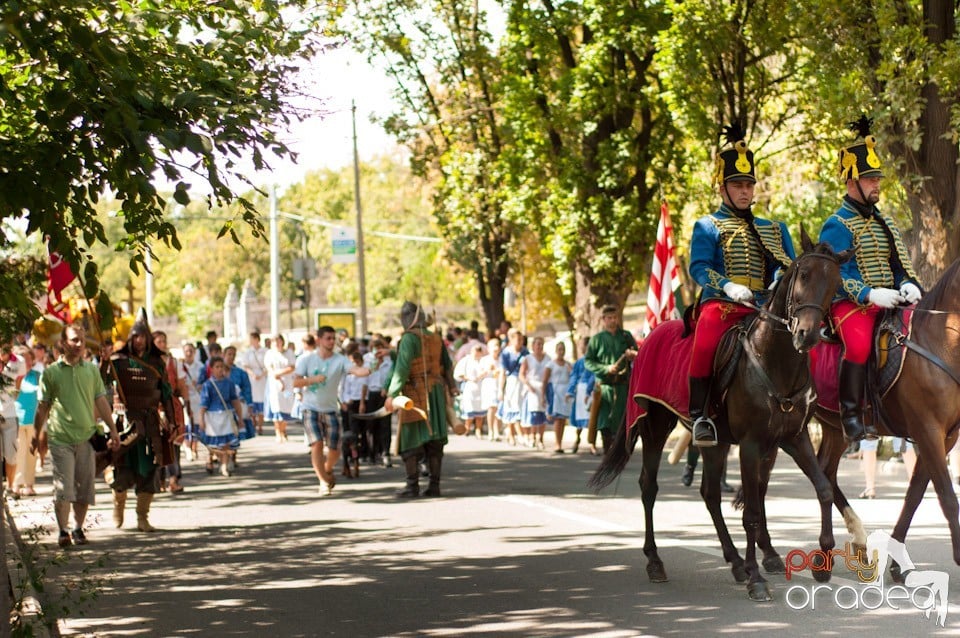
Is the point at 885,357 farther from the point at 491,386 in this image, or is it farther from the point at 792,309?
the point at 491,386

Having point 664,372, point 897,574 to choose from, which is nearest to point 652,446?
point 664,372

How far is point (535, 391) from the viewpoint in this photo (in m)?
26.5

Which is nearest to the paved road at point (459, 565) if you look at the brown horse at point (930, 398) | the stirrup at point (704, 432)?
the brown horse at point (930, 398)

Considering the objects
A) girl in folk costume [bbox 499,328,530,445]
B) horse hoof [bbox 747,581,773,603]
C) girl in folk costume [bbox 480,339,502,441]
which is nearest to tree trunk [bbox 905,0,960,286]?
girl in folk costume [bbox 499,328,530,445]

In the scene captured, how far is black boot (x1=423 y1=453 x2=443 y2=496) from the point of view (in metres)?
18.0

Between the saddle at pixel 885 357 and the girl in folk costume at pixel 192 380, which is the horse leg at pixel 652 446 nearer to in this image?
the saddle at pixel 885 357

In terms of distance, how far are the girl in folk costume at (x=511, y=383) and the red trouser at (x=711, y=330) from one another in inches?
653

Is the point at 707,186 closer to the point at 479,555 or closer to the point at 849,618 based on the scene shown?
the point at 479,555

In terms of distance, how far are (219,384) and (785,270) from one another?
14255 mm

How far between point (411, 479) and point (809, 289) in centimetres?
941

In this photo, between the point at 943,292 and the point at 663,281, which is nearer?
the point at 943,292

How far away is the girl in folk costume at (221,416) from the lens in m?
22.5

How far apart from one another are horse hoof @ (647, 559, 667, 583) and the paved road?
0.22 ft

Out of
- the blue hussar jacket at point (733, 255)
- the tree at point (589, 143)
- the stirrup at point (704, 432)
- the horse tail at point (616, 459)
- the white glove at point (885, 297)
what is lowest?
the horse tail at point (616, 459)
